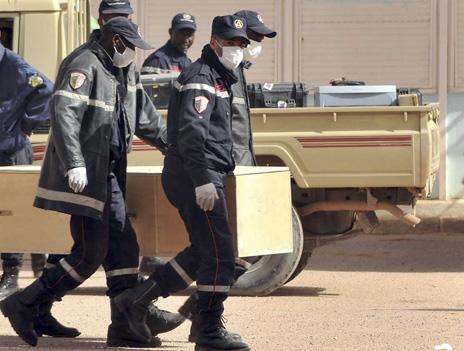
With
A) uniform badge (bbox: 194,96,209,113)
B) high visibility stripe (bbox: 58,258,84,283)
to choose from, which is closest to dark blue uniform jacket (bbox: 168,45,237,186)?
uniform badge (bbox: 194,96,209,113)

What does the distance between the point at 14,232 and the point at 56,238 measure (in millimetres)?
248

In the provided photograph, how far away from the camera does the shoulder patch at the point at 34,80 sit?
9.78m

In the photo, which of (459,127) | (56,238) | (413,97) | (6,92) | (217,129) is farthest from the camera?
(459,127)

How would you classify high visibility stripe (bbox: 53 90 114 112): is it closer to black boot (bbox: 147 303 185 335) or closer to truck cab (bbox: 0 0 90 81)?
black boot (bbox: 147 303 185 335)

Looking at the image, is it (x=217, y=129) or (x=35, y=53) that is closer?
(x=217, y=129)

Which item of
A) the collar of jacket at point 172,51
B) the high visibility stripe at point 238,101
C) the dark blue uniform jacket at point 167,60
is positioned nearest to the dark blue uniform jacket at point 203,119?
the high visibility stripe at point 238,101

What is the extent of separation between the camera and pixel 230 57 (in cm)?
770

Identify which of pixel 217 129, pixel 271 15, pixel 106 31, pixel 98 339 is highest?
pixel 271 15

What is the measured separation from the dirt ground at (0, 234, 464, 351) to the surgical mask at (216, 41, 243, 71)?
1599 mm

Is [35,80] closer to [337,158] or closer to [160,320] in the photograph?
[337,158]

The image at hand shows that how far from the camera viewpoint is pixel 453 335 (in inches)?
336

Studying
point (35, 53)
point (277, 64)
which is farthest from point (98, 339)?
point (277, 64)

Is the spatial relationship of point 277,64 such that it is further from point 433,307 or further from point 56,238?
point 56,238

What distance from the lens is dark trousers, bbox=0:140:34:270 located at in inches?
390
